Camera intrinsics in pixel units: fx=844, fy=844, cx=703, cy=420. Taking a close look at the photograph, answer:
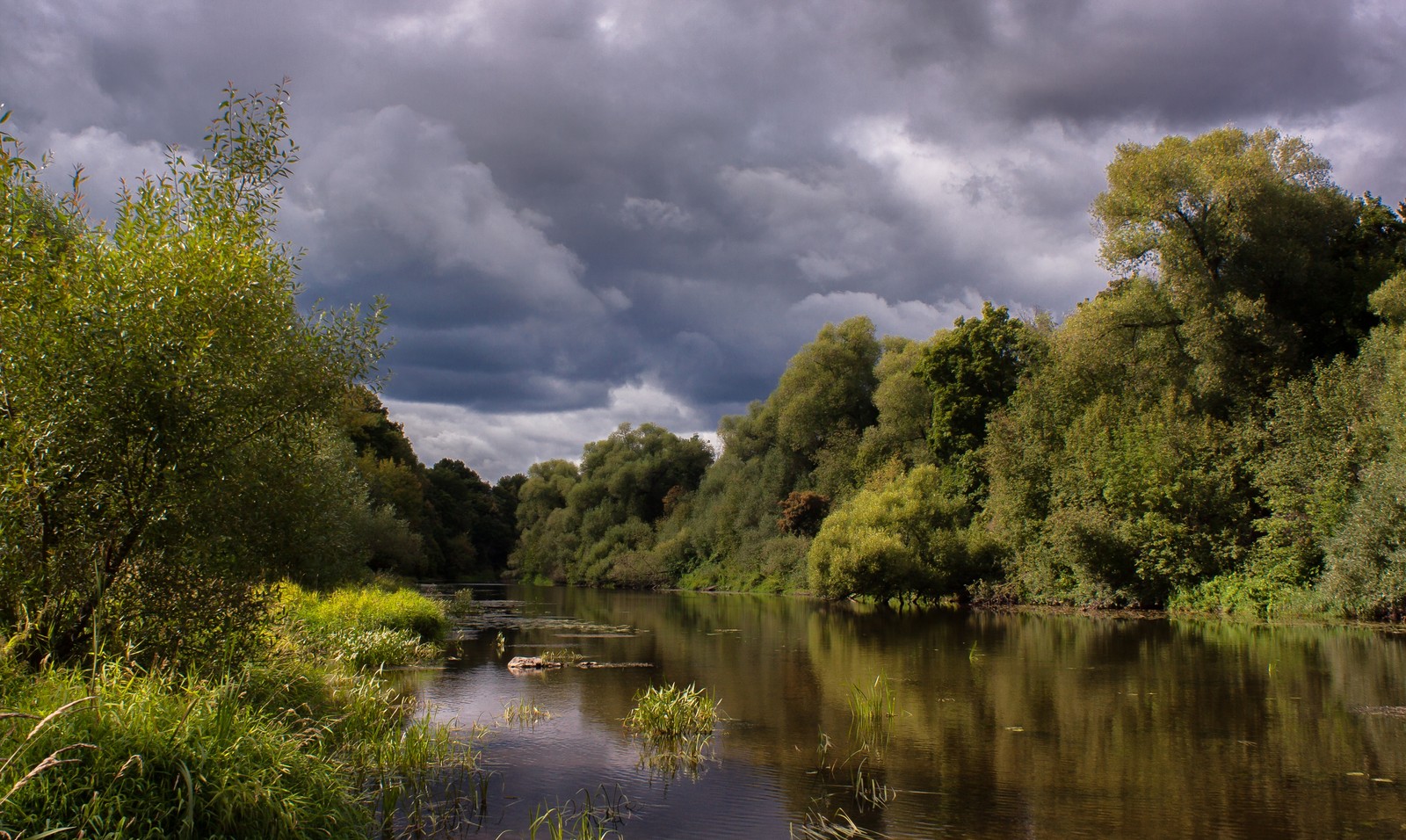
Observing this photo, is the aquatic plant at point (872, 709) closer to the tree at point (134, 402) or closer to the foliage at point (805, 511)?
the tree at point (134, 402)

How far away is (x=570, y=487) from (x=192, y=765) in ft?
286

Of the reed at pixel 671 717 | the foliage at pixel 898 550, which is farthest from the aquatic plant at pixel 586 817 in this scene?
the foliage at pixel 898 550

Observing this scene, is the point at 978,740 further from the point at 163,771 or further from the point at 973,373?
the point at 973,373

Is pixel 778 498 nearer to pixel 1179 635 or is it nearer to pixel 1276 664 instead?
pixel 1179 635

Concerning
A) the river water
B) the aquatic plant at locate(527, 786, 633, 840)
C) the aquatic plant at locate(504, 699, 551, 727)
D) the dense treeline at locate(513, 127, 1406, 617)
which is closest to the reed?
the river water

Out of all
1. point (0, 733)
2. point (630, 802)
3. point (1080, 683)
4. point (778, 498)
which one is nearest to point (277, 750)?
point (0, 733)

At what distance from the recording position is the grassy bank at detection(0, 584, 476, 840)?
19.3 feet

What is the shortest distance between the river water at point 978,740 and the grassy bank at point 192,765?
109 centimetres

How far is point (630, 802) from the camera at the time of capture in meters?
9.89

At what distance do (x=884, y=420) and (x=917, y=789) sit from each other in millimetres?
47662

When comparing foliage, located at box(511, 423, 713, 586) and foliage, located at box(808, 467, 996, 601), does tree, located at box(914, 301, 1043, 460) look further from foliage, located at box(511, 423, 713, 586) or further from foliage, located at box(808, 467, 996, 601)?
foliage, located at box(511, 423, 713, 586)

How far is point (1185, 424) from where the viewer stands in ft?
119

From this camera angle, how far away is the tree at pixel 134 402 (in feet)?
26.5

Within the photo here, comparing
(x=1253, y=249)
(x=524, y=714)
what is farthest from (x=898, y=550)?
(x=524, y=714)
